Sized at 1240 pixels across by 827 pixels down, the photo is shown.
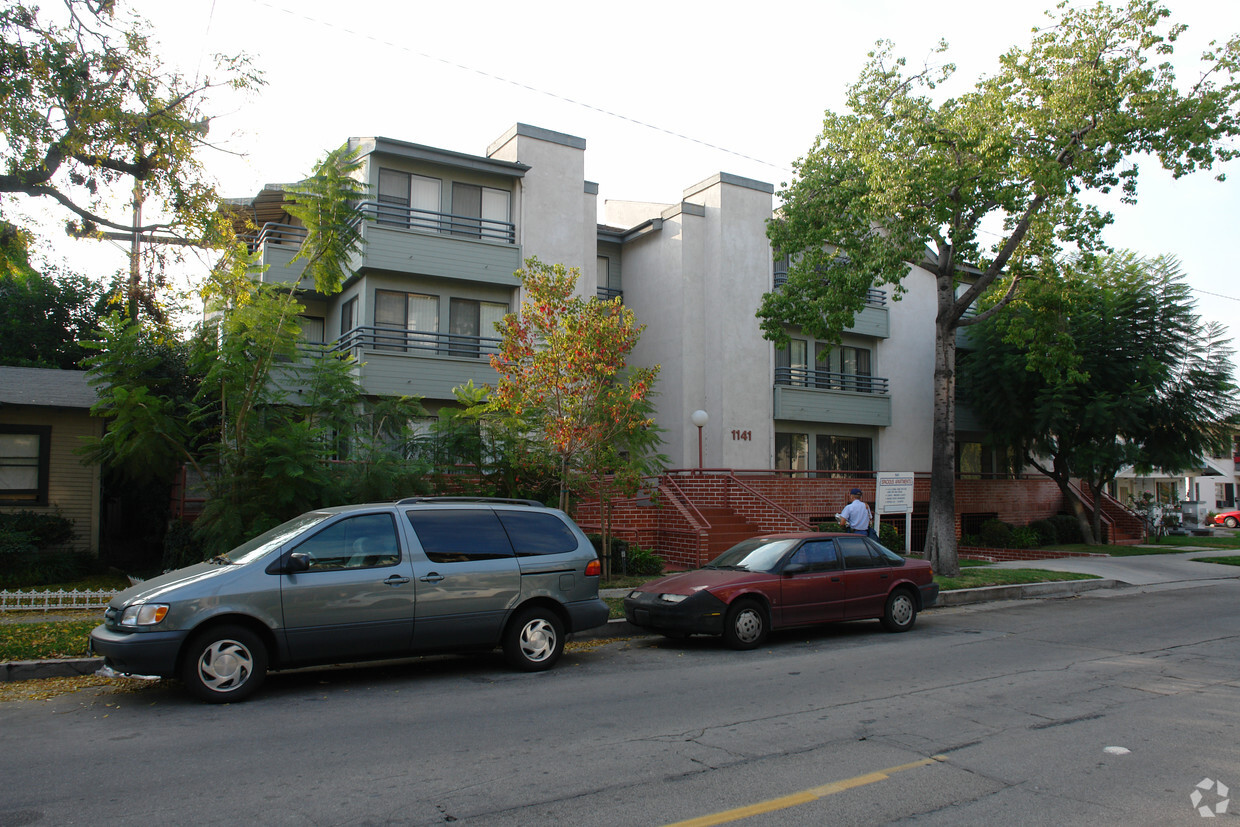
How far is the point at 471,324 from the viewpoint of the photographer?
2236 centimetres

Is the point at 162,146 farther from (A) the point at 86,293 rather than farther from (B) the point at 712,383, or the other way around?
(A) the point at 86,293

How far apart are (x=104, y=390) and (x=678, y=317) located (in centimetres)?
1561

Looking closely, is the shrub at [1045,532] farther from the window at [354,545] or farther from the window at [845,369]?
the window at [354,545]

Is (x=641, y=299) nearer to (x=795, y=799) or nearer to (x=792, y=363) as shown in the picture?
(x=792, y=363)

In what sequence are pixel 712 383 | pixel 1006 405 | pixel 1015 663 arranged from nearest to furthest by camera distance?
pixel 1015 663, pixel 712 383, pixel 1006 405

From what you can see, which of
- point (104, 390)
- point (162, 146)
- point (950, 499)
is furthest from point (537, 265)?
point (950, 499)

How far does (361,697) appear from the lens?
7785mm

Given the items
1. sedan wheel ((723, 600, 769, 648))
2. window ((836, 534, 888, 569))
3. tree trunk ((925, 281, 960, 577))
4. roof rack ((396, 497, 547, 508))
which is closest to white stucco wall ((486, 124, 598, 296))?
tree trunk ((925, 281, 960, 577))

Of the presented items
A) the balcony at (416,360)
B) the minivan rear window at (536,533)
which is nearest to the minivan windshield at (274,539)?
the minivan rear window at (536,533)

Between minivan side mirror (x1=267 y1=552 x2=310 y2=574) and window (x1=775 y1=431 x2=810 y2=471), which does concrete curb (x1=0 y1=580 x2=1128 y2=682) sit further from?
window (x1=775 y1=431 x2=810 y2=471)

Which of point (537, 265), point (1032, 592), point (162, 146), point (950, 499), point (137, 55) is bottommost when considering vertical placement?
point (1032, 592)

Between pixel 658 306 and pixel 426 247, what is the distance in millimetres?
7677

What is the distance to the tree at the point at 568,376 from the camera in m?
13.6

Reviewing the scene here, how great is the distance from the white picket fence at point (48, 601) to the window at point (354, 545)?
545 centimetres
